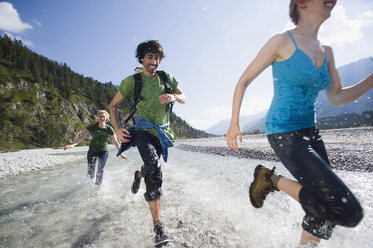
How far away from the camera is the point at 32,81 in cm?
8188

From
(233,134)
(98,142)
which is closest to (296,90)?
(233,134)

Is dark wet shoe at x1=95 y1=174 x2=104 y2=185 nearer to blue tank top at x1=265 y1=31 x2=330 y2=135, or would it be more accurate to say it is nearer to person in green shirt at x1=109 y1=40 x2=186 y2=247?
person in green shirt at x1=109 y1=40 x2=186 y2=247

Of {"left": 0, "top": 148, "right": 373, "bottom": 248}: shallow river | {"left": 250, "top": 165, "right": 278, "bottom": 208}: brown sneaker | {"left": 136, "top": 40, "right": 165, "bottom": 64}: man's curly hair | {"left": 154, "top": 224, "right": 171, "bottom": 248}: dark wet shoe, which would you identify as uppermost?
{"left": 136, "top": 40, "right": 165, "bottom": 64}: man's curly hair

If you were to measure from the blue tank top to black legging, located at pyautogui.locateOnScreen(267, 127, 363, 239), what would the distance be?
0.12 meters

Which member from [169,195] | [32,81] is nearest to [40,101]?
[32,81]

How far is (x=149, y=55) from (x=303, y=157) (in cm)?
307

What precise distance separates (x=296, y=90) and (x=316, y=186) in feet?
3.33

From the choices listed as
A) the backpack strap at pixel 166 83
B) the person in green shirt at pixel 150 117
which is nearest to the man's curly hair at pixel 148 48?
the person in green shirt at pixel 150 117

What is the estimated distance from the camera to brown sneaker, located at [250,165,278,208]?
2590 millimetres

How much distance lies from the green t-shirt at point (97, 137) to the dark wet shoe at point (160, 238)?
494 centimetres

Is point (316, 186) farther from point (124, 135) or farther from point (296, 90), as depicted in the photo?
point (124, 135)

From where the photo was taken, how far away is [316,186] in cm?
180

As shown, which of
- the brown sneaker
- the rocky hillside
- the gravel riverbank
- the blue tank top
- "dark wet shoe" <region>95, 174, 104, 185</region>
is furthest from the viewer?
the rocky hillside

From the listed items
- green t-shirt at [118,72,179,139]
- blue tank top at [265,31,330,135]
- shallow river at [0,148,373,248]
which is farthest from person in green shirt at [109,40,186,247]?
blue tank top at [265,31,330,135]
